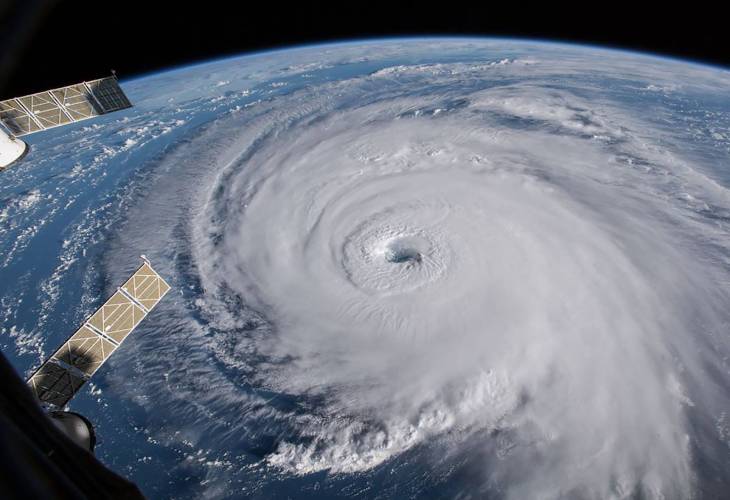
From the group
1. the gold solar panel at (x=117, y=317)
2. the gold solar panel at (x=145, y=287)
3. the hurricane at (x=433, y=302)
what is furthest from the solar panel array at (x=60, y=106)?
the hurricane at (x=433, y=302)

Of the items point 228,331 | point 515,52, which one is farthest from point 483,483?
point 515,52

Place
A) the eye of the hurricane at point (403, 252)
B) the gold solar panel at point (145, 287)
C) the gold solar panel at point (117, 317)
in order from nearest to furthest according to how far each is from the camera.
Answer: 1. the gold solar panel at point (117, 317)
2. the gold solar panel at point (145, 287)
3. the eye of the hurricane at point (403, 252)

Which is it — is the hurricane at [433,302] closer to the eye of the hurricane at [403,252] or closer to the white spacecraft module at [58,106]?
the eye of the hurricane at [403,252]

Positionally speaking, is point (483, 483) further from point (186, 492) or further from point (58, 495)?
→ point (58, 495)

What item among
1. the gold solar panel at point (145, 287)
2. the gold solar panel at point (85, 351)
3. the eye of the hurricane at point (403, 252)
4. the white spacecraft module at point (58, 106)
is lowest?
the eye of the hurricane at point (403, 252)

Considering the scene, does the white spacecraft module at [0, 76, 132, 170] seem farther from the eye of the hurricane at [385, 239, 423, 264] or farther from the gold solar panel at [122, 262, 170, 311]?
the eye of the hurricane at [385, 239, 423, 264]

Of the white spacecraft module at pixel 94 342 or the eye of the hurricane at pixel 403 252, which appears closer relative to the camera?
the white spacecraft module at pixel 94 342
